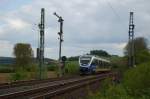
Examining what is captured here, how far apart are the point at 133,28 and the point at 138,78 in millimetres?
60735

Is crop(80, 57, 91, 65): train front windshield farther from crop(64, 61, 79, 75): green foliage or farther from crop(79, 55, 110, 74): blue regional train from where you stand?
crop(64, 61, 79, 75): green foliage

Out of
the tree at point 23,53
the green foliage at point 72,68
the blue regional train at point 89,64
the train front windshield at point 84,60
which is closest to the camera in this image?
the blue regional train at point 89,64

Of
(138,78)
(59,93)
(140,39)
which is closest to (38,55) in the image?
(59,93)

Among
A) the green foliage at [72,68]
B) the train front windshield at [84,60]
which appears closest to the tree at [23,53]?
the green foliage at [72,68]

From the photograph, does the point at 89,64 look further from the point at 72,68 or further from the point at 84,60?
the point at 72,68

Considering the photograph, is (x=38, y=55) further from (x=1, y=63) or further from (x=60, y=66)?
(x=1, y=63)

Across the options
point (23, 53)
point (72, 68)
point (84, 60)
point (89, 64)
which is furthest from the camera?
point (23, 53)

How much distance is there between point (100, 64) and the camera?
238 feet

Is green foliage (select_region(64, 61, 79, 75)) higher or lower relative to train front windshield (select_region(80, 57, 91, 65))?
lower

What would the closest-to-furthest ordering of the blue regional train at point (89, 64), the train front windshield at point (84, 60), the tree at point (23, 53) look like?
1. the blue regional train at point (89, 64)
2. the train front windshield at point (84, 60)
3. the tree at point (23, 53)

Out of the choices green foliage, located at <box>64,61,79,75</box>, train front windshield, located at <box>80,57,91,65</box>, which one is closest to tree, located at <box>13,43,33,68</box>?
green foliage, located at <box>64,61,79,75</box>

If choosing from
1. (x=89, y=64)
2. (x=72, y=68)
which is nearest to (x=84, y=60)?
(x=89, y=64)

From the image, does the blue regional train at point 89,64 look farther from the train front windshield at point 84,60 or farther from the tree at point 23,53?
the tree at point 23,53

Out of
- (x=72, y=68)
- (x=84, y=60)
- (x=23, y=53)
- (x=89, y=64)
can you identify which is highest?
(x=23, y=53)
